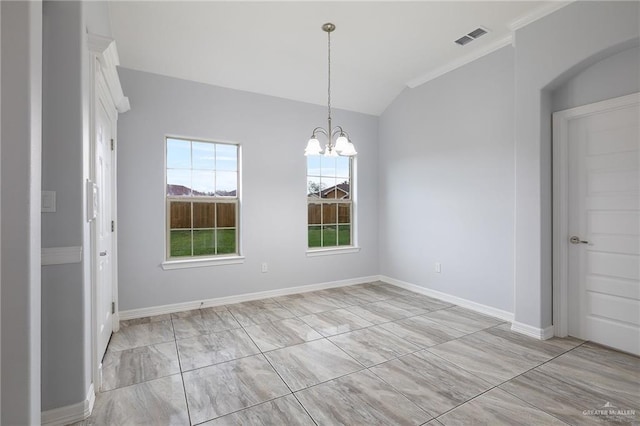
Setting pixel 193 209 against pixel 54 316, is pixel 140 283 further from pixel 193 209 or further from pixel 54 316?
pixel 54 316

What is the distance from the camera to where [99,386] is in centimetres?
217

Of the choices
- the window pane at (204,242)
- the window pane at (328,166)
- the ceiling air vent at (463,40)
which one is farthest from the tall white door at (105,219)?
the ceiling air vent at (463,40)

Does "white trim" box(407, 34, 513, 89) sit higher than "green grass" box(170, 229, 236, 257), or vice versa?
"white trim" box(407, 34, 513, 89)

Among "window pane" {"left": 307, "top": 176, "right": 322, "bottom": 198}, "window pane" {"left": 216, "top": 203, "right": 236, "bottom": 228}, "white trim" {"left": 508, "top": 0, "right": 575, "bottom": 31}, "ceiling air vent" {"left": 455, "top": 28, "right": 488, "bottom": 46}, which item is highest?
"ceiling air vent" {"left": 455, "top": 28, "right": 488, "bottom": 46}

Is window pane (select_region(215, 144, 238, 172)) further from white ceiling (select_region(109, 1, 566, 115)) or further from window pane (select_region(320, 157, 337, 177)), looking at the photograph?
window pane (select_region(320, 157, 337, 177))

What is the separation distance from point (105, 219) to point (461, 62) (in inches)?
171

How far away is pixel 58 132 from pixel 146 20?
1.83 m

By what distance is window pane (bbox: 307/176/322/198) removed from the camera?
190 inches

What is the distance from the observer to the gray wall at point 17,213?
108 cm

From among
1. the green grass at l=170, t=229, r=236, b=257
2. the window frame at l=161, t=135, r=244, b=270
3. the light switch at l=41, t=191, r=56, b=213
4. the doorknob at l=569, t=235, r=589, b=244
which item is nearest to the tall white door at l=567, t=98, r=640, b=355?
the doorknob at l=569, t=235, r=589, b=244

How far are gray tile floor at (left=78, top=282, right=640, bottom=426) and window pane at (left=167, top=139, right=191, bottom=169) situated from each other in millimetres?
1838

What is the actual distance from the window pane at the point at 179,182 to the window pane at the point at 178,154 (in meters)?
0.06

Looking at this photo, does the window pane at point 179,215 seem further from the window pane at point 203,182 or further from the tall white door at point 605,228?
the tall white door at point 605,228

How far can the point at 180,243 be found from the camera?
154 inches
